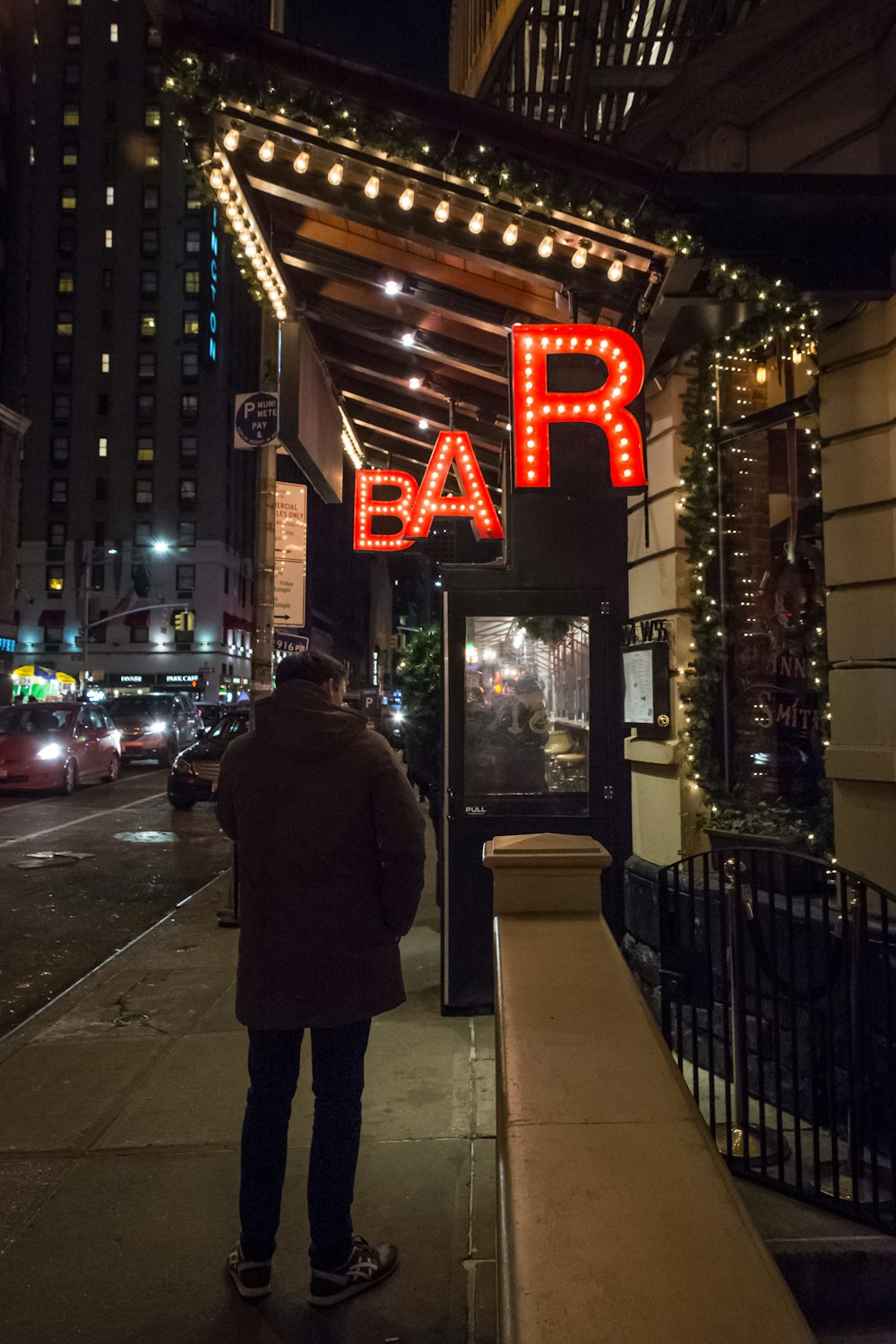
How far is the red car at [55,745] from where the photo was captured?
646 inches

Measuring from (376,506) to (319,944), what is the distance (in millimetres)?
7481

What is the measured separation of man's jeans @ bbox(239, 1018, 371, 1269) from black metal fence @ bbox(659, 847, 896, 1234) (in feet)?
4.71

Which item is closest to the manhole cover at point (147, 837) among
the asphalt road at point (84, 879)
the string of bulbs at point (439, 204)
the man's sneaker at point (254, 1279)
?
the asphalt road at point (84, 879)

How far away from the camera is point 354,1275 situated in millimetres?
2877

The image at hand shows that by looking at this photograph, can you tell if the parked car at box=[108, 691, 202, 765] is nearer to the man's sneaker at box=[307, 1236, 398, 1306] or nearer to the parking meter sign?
the parking meter sign

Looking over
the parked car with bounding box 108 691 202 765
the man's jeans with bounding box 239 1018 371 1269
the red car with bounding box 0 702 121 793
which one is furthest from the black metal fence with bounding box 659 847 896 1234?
the parked car with bounding box 108 691 202 765

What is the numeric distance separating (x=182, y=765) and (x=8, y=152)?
4229 cm

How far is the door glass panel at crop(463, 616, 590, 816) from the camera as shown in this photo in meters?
5.46

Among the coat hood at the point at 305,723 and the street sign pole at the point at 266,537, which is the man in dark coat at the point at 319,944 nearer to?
the coat hood at the point at 305,723

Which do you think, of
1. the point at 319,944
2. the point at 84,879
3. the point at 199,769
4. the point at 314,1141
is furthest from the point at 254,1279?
the point at 199,769

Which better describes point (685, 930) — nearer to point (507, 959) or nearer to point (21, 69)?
point (507, 959)

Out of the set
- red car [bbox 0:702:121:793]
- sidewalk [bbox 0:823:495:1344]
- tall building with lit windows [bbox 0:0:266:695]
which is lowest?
sidewalk [bbox 0:823:495:1344]

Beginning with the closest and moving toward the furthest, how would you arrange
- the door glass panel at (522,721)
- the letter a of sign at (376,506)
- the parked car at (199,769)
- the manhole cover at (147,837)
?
the door glass panel at (522,721), the letter a of sign at (376,506), the manhole cover at (147,837), the parked car at (199,769)

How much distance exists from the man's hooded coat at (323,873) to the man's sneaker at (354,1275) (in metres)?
0.83
